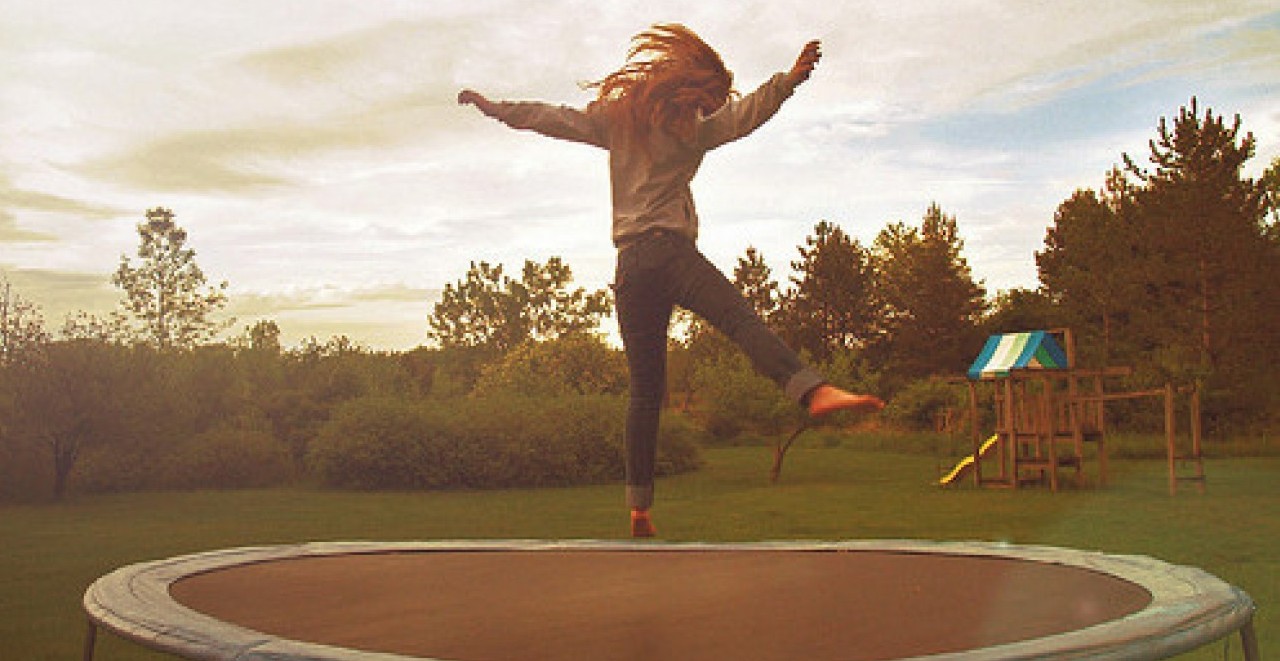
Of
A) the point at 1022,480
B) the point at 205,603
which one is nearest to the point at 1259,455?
the point at 1022,480

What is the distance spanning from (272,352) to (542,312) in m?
13.6

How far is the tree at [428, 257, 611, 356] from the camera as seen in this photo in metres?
26.2

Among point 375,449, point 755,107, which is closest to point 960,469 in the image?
point 375,449

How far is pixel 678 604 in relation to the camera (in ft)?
7.04

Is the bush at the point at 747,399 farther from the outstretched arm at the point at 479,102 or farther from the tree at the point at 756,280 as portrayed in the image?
the tree at the point at 756,280

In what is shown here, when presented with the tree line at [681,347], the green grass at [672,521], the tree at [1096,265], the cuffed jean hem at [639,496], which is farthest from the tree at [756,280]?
the cuffed jean hem at [639,496]

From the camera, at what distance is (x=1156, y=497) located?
8.45 meters

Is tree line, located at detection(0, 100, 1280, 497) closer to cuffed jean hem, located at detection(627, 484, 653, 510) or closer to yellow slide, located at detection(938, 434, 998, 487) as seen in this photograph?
yellow slide, located at detection(938, 434, 998, 487)

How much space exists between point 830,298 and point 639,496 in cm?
2373

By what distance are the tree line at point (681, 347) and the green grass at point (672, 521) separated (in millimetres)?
748

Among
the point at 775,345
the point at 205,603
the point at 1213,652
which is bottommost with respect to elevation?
the point at 1213,652

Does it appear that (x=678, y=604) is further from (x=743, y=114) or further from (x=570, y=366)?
(x=570, y=366)

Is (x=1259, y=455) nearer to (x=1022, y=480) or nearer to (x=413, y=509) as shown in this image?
(x=1022, y=480)

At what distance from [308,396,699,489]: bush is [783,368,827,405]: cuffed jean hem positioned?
844 centimetres
